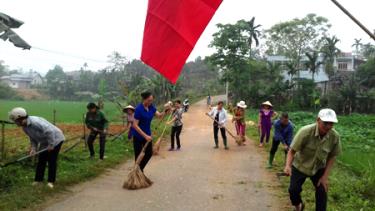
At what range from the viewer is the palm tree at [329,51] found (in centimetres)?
4844

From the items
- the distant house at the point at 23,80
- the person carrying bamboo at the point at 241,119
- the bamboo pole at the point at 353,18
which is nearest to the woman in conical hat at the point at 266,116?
the person carrying bamboo at the point at 241,119

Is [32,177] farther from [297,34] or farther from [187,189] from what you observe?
[297,34]

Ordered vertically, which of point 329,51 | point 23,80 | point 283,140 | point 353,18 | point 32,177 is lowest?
point 32,177

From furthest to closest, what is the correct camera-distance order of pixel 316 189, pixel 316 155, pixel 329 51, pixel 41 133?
pixel 329 51 → pixel 41 133 → pixel 316 189 → pixel 316 155

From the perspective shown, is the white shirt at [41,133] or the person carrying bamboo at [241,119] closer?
the white shirt at [41,133]

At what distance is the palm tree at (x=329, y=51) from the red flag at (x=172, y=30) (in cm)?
4597

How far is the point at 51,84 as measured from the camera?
2879 inches

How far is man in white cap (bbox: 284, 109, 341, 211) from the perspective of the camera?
5.30 meters

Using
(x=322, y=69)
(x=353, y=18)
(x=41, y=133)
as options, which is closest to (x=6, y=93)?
(x=322, y=69)

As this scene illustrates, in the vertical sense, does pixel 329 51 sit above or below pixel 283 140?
above

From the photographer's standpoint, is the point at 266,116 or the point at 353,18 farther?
the point at 266,116

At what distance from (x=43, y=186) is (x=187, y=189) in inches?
100

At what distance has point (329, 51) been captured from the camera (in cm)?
4978

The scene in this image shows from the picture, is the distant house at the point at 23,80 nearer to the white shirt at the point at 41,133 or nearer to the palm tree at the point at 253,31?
the palm tree at the point at 253,31
